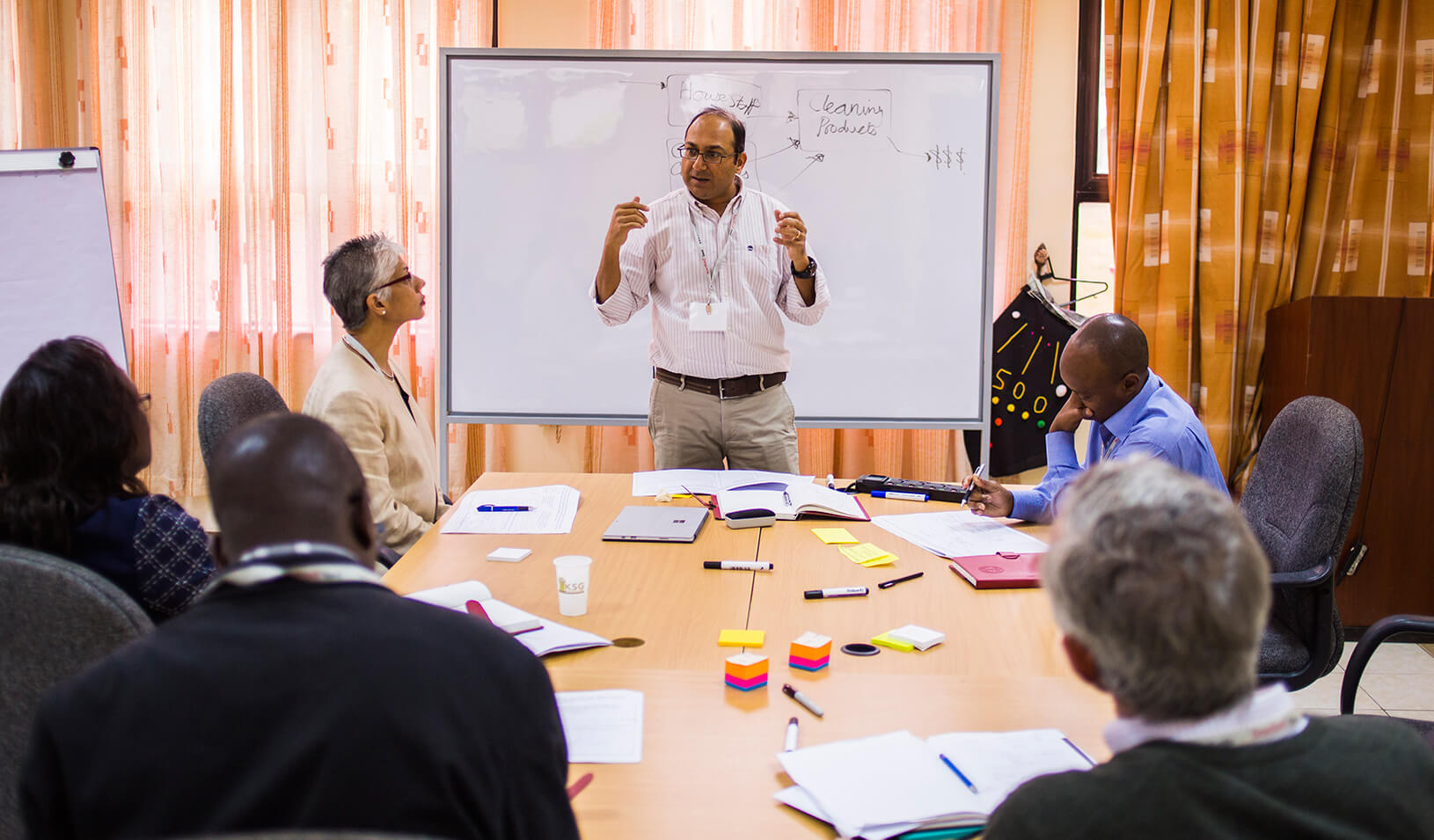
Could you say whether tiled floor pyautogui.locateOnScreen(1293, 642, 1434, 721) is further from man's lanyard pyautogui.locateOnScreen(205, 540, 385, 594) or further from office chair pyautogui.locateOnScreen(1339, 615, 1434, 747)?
man's lanyard pyautogui.locateOnScreen(205, 540, 385, 594)

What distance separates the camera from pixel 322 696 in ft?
2.36

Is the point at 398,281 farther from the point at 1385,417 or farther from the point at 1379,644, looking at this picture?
the point at 1385,417

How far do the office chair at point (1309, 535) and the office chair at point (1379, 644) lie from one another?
186 millimetres

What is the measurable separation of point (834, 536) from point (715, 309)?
106 centimetres

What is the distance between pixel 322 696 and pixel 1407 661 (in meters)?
3.53

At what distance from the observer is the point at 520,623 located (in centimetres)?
150

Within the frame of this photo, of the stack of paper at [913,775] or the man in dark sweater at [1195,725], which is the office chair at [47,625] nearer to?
the stack of paper at [913,775]

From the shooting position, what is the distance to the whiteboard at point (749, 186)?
334cm

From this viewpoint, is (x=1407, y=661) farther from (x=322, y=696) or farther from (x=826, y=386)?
(x=322, y=696)

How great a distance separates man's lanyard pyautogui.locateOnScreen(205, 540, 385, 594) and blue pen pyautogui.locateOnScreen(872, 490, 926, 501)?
5.76 ft

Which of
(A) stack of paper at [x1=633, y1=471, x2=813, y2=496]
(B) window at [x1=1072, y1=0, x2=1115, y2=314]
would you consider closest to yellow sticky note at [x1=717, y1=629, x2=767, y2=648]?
(A) stack of paper at [x1=633, y1=471, x2=813, y2=496]

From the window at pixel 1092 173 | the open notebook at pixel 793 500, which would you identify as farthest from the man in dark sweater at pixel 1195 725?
the window at pixel 1092 173

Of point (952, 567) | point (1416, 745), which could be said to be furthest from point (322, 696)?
point (952, 567)

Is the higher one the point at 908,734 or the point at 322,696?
the point at 322,696
